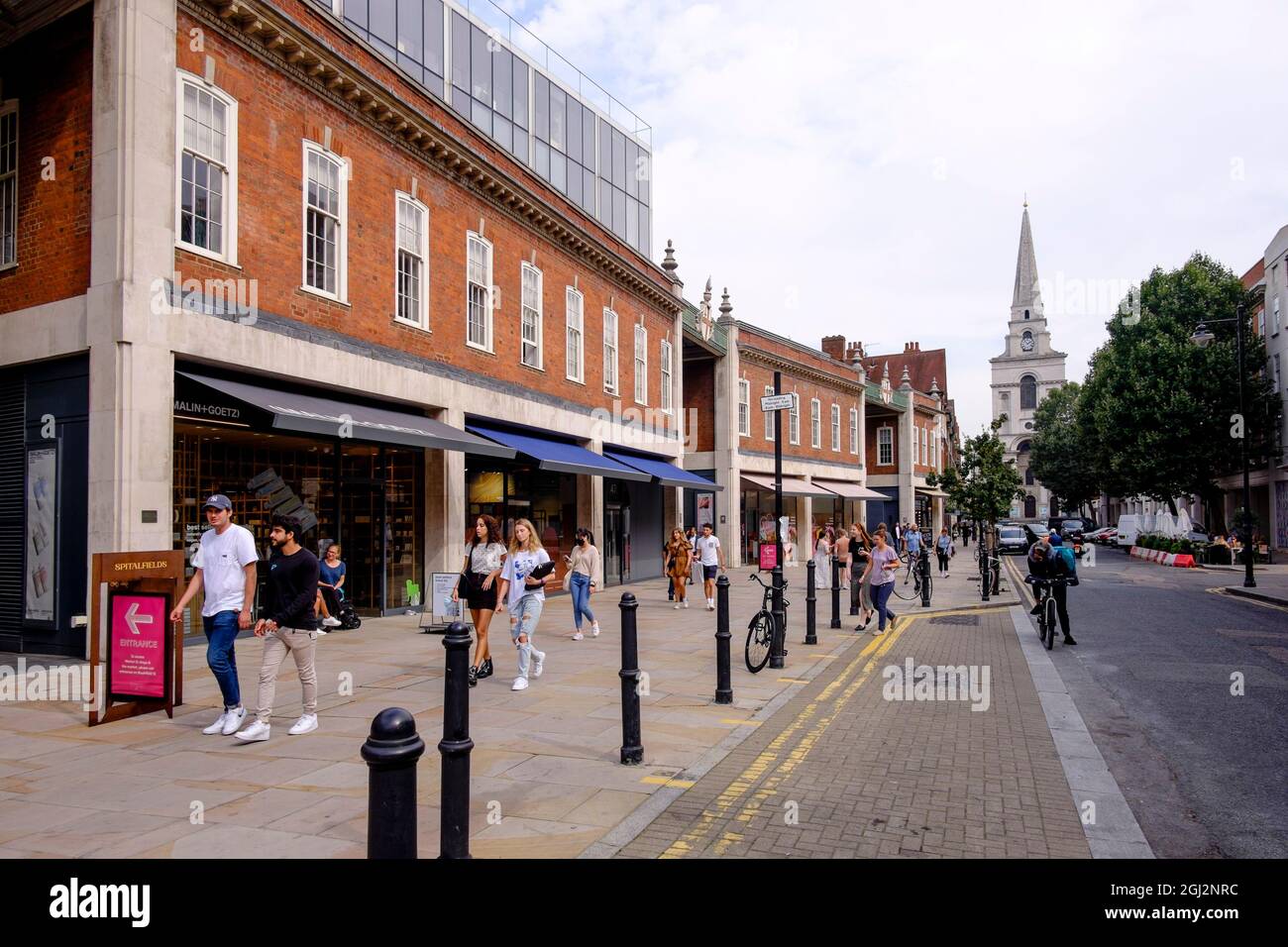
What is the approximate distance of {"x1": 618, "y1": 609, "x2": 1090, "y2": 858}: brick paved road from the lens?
4668 millimetres

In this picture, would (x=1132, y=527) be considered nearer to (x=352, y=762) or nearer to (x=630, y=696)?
(x=630, y=696)

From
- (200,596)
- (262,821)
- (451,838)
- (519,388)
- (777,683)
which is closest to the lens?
(451,838)

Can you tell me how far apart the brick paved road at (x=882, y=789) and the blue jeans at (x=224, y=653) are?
4.05m

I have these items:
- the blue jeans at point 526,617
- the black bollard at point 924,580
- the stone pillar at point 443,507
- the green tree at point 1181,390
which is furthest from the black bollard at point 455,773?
the green tree at point 1181,390

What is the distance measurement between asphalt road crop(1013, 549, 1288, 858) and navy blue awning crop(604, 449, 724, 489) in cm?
1143

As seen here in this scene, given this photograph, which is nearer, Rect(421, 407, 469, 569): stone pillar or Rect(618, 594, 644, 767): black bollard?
Rect(618, 594, 644, 767): black bollard

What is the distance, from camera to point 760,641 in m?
10.5


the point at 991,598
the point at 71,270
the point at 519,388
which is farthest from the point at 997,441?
the point at 71,270

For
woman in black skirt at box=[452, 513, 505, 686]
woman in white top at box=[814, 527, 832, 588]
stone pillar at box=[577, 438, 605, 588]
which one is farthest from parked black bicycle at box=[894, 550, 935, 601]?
woman in black skirt at box=[452, 513, 505, 686]

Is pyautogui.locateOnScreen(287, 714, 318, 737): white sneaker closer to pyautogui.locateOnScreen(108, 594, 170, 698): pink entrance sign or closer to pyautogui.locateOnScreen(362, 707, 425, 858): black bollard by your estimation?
pyautogui.locateOnScreen(108, 594, 170, 698): pink entrance sign

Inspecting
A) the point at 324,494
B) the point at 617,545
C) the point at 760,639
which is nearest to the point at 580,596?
the point at 760,639

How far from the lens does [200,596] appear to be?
11906mm
